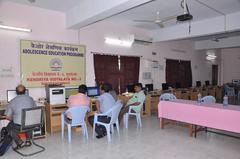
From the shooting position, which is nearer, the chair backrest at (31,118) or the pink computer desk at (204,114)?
the chair backrest at (31,118)

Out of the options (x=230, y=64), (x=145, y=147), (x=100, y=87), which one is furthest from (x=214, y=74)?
(x=145, y=147)

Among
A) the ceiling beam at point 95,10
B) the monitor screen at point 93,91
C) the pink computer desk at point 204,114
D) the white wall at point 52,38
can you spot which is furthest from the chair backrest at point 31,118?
the pink computer desk at point 204,114

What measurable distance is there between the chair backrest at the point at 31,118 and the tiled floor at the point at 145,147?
1.60ft

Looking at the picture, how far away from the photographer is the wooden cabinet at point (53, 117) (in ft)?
14.5

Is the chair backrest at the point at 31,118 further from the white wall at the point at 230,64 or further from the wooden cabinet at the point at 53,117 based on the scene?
the white wall at the point at 230,64

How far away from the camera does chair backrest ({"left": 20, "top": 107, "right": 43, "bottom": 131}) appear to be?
320cm

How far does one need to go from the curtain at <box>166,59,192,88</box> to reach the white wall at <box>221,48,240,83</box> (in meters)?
3.41

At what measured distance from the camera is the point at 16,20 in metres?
4.42

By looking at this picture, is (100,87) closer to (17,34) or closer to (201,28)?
(17,34)

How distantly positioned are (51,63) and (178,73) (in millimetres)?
5743

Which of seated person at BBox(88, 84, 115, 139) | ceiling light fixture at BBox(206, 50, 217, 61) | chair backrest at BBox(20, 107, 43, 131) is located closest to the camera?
chair backrest at BBox(20, 107, 43, 131)

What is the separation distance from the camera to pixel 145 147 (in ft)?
11.8

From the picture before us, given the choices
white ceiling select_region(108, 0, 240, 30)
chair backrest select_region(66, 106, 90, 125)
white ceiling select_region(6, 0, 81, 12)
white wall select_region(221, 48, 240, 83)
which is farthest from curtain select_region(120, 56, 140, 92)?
white wall select_region(221, 48, 240, 83)

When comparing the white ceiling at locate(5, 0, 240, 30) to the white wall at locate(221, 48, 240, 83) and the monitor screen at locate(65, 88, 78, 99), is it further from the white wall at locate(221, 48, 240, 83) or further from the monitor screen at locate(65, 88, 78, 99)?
the white wall at locate(221, 48, 240, 83)
